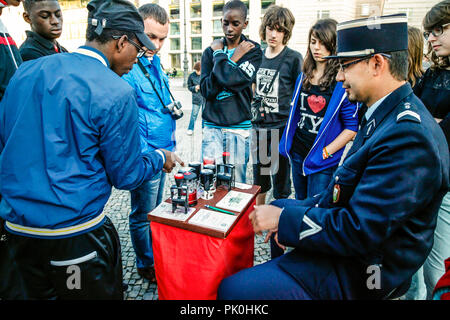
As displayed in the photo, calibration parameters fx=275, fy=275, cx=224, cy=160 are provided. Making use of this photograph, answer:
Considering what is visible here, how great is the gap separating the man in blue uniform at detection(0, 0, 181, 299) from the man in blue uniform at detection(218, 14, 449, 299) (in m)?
0.77

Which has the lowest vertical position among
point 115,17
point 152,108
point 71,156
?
point 71,156

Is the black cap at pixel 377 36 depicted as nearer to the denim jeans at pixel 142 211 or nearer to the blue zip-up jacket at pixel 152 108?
the blue zip-up jacket at pixel 152 108

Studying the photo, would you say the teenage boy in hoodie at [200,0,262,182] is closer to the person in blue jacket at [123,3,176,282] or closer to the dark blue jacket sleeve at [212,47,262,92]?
the dark blue jacket sleeve at [212,47,262,92]

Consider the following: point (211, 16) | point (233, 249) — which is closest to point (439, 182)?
point (233, 249)

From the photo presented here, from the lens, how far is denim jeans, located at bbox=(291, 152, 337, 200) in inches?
101

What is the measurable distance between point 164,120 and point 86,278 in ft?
4.82

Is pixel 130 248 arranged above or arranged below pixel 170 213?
below

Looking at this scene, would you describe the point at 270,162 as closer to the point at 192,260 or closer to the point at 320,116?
the point at 320,116

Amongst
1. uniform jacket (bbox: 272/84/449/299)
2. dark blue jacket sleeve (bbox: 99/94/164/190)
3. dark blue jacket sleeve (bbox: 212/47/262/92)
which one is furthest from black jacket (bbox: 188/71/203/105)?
uniform jacket (bbox: 272/84/449/299)

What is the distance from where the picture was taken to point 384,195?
116cm

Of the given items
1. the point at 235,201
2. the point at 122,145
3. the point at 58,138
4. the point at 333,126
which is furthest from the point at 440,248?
the point at 58,138

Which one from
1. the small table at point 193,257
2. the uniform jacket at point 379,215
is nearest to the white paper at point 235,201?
the small table at point 193,257

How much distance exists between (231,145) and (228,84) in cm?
70

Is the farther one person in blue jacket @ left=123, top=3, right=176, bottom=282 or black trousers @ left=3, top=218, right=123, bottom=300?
person in blue jacket @ left=123, top=3, right=176, bottom=282
